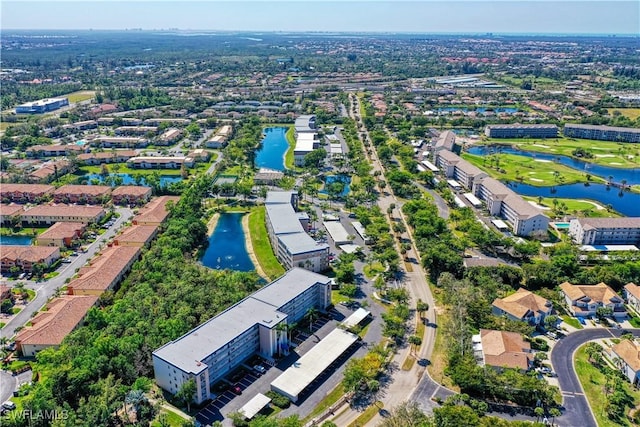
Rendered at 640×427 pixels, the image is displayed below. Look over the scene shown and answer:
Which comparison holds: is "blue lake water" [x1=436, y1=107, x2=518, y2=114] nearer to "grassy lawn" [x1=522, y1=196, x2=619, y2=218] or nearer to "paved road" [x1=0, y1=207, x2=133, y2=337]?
"grassy lawn" [x1=522, y1=196, x2=619, y2=218]

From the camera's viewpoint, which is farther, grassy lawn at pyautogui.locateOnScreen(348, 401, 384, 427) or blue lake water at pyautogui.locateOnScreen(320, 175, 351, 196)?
blue lake water at pyautogui.locateOnScreen(320, 175, 351, 196)

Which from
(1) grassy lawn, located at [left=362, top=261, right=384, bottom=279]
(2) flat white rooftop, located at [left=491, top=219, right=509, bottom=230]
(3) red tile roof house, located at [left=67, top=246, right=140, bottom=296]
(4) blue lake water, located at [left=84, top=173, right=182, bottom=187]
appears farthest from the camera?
(4) blue lake water, located at [left=84, top=173, right=182, bottom=187]

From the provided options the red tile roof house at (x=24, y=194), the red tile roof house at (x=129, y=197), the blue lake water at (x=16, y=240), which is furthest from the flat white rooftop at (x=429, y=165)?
the blue lake water at (x=16, y=240)

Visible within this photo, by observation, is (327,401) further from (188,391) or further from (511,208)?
(511,208)

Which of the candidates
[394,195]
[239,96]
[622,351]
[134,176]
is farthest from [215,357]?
[239,96]

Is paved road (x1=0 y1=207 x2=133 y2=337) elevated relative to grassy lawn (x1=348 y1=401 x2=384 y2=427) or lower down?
elevated

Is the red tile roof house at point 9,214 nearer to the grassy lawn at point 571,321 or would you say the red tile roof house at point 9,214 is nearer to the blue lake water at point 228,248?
the blue lake water at point 228,248

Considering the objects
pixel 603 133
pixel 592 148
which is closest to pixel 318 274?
pixel 592 148

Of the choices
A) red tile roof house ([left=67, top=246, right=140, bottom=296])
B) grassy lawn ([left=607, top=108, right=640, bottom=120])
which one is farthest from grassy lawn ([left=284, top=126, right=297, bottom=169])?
grassy lawn ([left=607, top=108, right=640, bottom=120])

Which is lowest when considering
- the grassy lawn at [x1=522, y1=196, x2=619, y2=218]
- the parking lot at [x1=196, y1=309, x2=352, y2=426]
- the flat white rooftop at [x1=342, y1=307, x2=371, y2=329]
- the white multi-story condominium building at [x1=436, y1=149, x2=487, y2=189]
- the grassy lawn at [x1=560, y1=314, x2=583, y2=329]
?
the parking lot at [x1=196, y1=309, x2=352, y2=426]
